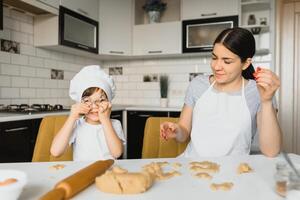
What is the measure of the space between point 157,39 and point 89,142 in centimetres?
232

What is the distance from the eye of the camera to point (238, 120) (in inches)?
53.8

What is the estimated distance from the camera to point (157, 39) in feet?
11.5

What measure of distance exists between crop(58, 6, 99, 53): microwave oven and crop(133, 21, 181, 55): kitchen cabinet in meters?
0.52

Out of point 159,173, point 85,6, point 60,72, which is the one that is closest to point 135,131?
point 60,72

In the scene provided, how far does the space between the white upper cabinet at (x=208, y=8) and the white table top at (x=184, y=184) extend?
8.17 feet

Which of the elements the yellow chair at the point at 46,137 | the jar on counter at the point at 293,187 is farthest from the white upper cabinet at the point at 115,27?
the jar on counter at the point at 293,187

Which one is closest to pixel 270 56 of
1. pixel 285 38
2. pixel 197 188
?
pixel 285 38

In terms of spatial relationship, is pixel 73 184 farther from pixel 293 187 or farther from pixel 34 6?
pixel 34 6

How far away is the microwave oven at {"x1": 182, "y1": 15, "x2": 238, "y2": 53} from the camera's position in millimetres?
3240

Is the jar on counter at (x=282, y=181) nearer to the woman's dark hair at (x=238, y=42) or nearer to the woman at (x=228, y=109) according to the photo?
the woman at (x=228, y=109)

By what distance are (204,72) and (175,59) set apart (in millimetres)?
401

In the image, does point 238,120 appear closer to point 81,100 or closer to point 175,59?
point 81,100

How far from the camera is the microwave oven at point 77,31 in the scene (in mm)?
2768

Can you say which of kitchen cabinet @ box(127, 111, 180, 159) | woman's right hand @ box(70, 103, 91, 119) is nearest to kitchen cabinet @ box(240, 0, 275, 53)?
kitchen cabinet @ box(127, 111, 180, 159)
